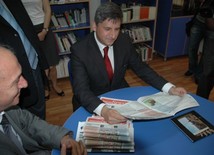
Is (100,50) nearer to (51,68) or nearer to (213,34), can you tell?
(51,68)

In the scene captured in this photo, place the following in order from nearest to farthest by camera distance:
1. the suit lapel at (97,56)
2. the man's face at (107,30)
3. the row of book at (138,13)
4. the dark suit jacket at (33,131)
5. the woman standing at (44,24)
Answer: the dark suit jacket at (33,131), the man's face at (107,30), the suit lapel at (97,56), the woman standing at (44,24), the row of book at (138,13)

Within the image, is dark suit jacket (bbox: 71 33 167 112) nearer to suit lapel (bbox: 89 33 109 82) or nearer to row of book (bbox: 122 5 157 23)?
suit lapel (bbox: 89 33 109 82)

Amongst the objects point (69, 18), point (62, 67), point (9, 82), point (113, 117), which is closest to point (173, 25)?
point (69, 18)

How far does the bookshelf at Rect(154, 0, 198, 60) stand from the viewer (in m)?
3.78

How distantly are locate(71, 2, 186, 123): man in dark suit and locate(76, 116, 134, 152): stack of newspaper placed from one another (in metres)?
0.10

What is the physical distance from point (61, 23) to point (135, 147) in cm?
251

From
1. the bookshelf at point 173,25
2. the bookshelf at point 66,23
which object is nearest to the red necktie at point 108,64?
the bookshelf at point 66,23

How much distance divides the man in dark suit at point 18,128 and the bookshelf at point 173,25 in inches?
122

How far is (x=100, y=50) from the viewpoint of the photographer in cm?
179

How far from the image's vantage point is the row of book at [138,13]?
11.5ft

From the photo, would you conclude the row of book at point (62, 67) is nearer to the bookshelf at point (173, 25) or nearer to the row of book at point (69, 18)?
the row of book at point (69, 18)

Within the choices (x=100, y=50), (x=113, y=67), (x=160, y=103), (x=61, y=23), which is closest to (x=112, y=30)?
(x=100, y=50)

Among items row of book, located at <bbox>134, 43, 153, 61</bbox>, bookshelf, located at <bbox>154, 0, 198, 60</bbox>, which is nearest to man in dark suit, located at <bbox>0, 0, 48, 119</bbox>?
row of book, located at <bbox>134, 43, 153, 61</bbox>

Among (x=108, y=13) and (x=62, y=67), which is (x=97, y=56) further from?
(x=62, y=67)
